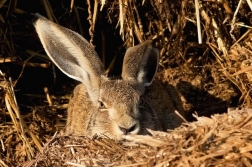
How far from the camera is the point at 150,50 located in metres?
5.96

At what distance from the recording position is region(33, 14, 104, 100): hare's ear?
5840 mm

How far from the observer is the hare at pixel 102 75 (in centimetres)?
554

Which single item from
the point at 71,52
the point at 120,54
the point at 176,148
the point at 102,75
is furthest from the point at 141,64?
the point at 176,148

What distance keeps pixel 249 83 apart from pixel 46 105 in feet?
6.55

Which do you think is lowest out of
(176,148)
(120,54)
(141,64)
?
(120,54)

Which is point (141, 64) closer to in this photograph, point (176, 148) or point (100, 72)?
point (100, 72)

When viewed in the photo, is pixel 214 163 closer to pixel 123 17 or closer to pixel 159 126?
pixel 159 126

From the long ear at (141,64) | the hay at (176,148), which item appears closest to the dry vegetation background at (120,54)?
the long ear at (141,64)

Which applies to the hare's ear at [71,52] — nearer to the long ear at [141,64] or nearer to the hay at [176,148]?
the long ear at [141,64]

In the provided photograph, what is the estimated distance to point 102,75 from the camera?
19.5 ft

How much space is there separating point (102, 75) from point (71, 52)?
332 mm

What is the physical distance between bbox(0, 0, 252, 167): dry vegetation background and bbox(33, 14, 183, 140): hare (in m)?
0.60

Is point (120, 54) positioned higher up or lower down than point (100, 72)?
lower down

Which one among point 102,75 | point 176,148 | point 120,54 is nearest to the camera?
point 176,148
